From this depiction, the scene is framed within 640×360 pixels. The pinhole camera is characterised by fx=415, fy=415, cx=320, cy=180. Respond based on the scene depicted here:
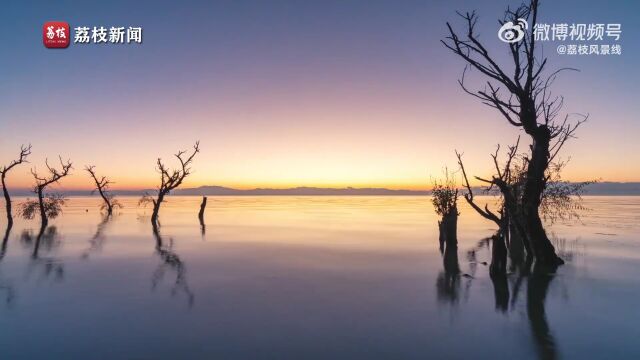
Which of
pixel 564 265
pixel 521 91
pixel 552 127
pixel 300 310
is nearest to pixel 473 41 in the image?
pixel 521 91

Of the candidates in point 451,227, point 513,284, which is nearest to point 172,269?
point 513,284

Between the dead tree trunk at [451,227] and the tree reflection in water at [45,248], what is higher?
the dead tree trunk at [451,227]

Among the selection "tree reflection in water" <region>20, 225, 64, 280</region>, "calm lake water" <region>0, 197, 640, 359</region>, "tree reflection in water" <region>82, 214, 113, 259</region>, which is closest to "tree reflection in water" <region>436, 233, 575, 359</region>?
"calm lake water" <region>0, 197, 640, 359</region>

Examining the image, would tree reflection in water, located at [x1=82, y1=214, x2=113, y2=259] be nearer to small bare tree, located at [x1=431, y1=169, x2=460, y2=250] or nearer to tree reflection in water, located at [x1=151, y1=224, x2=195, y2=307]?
tree reflection in water, located at [x1=151, y1=224, x2=195, y2=307]

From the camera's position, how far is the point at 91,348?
10.6 metres

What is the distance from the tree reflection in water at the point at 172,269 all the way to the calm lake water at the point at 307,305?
0.07 meters

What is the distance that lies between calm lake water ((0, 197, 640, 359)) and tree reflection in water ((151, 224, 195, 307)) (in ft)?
0.24

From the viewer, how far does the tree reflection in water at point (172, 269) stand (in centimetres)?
1659

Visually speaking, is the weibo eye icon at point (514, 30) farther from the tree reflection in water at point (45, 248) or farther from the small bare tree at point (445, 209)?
the tree reflection in water at point (45, 248)

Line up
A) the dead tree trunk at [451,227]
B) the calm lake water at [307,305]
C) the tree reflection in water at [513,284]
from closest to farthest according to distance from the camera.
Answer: the calm lake water at [307,305], the tree reflection in water at [513,284], the dead tree trunk at [451,227]

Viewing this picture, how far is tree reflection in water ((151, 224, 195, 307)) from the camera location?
653 inches

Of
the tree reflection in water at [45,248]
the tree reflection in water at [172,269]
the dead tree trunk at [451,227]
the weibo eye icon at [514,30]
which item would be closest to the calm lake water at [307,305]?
the tree reflection in water at [172,269]

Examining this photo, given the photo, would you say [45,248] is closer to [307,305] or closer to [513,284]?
[307,305]

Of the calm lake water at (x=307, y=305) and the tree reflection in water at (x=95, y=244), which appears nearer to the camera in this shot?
the calm lake water at (x=307, y=305)
